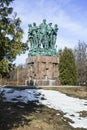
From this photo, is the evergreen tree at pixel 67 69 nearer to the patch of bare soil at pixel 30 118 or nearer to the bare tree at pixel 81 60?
the bare tree at pixel 81 60

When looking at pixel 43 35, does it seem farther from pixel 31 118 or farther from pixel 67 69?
pixel 31 118

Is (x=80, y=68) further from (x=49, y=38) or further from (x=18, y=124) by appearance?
(x=18, y=124)

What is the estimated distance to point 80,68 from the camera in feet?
224

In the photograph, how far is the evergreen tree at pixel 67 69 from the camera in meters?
49.2

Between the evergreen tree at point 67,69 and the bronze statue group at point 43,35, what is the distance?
25.8ft

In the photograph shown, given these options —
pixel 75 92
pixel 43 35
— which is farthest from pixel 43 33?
pixel 75 92

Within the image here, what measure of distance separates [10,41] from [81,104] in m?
12.6

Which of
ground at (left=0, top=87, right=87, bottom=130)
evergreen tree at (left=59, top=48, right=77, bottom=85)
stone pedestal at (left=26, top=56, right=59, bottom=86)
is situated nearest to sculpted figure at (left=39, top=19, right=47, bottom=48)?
stone pedestal at (left=26, top=56, right=59, bottom=86)

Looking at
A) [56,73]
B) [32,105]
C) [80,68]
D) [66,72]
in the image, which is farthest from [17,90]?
[80,68]

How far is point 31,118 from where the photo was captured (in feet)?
69.5

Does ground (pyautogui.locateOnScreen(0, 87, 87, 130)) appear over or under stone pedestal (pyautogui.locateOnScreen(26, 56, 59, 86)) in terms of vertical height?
under

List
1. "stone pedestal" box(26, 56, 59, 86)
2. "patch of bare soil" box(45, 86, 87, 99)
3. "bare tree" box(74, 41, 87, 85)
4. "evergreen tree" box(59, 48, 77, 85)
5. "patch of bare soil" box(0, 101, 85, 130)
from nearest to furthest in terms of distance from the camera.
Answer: "patch of bare soil" box(0, 101, 85, 130), "patch of bare soil" box(45, 86, 87, 99), "stone pedestal" box(26, 56, 59, 86), "evergreen tree" box(59, 48, 77, 85), "bare tree" box(74, 41, 87, 85)

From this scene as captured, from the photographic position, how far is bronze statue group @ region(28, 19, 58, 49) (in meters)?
41.2

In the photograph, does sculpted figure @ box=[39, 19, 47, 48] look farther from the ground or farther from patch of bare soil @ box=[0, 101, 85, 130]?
patch of bare soil @ box=[0, 101, 85, 130]
